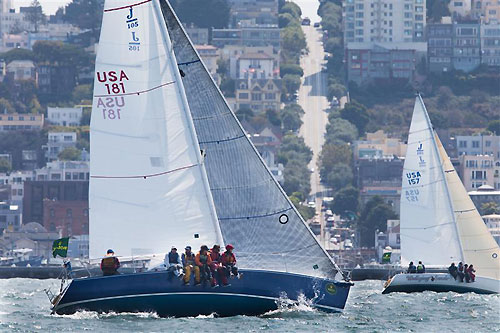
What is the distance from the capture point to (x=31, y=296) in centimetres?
4634

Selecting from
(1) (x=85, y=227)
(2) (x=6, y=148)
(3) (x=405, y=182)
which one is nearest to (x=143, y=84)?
(3) (x=405, y=182)

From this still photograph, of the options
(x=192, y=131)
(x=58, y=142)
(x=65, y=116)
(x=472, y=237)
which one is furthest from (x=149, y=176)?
(x=65, y=116)

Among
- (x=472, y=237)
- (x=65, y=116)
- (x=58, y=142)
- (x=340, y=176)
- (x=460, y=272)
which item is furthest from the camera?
(x=65, y=116)

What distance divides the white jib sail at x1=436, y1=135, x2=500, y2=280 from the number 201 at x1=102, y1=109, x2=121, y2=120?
19.3 m

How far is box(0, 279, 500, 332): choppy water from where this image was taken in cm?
A: 3438

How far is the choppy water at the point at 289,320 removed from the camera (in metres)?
34.4

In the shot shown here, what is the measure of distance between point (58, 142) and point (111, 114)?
12220cm

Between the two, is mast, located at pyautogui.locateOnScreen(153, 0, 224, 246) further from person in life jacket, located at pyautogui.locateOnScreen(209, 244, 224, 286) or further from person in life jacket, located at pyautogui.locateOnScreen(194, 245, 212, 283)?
person in life jacket, located at pyautogui.locateOnScreen(194, 245, 212, 283)

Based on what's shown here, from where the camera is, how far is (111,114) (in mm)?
36469

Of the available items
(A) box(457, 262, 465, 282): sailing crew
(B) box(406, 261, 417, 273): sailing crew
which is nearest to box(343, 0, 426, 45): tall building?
(B) box(406, 261, 417, 273): sailing crew

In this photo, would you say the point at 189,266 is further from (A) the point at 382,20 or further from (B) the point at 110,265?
(A) the point at 382,20

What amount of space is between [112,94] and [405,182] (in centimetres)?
1977

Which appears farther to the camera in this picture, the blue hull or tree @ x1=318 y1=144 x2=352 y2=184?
tree @ x1=318 y1=144 x2=352 y2=184

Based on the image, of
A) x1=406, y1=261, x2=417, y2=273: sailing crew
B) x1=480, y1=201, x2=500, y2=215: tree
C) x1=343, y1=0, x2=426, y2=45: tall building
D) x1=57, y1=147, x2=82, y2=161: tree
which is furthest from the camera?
x1=343, y1=0, x2=426, y2=45: tall building
